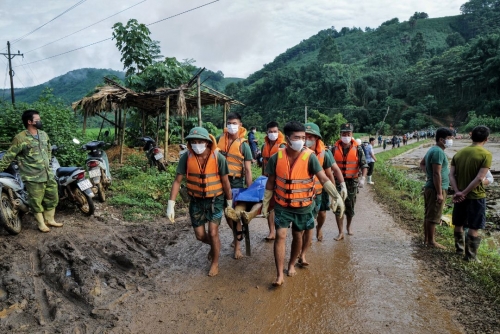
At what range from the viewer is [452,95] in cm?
5747

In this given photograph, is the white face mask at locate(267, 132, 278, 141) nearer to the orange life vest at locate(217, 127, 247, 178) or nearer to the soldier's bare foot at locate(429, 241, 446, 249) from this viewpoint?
the orange life vest at locate(217, 127, 247, 178)

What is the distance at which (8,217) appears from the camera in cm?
440

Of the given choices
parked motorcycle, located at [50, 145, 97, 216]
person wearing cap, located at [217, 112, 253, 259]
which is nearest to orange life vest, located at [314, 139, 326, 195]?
person wearing cap, located at [217, 112, 253, 259]

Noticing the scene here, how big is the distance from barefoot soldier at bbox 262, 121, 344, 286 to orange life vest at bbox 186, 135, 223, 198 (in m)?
0.64

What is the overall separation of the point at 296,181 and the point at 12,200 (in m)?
4.09

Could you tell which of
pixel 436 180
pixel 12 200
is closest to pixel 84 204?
pixel 12 200

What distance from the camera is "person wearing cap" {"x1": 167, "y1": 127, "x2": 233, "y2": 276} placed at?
12.4 feet

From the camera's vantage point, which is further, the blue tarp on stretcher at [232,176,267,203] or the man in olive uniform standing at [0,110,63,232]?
the man in olive uniform standing at [0,110,63,232]

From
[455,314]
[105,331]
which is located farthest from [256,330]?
[455,314]

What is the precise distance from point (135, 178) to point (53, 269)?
4505mm

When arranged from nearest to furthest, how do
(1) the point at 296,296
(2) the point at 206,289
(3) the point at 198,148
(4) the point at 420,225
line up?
(1) the point at 296,296, (2) the point at 206,289, (3) the point at 198,148, (4) the point at 420,225

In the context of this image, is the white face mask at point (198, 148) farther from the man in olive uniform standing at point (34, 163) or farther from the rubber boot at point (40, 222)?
the rubber boot at point (40, 222)

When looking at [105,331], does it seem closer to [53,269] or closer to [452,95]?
[53,269]

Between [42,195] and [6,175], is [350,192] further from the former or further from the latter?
[6,175]
